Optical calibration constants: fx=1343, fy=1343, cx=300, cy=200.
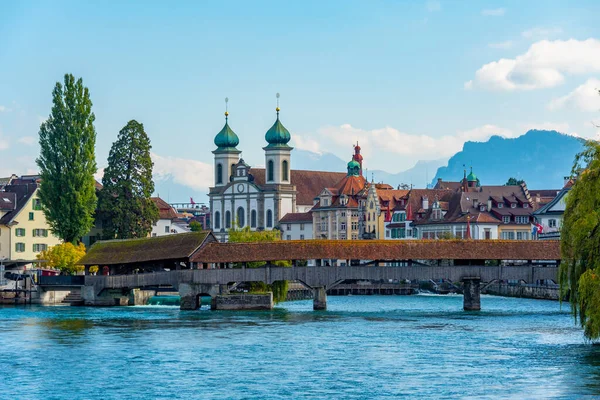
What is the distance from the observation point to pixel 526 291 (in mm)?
92875

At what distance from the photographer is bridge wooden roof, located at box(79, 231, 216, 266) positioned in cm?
7038

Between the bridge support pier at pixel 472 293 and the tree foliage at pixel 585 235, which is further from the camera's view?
the bridge support pier at pixel 472 293

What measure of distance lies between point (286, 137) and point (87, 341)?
9904 cm

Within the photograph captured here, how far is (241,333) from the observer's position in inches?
2037

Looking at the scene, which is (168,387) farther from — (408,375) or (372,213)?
(372,213)

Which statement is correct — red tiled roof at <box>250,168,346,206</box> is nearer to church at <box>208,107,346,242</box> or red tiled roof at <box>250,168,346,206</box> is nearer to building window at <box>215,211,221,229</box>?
church at <box>208,107,346,242</box>

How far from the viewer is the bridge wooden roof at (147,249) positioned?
70375mm

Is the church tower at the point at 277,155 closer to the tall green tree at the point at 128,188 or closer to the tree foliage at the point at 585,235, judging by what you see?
the tall green tree at the point at 128,188

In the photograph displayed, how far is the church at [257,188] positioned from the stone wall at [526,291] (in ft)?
155

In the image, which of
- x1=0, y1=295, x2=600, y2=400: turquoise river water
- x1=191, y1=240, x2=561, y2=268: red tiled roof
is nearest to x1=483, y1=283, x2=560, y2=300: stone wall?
x1=191, y1=240, x2=561, y2=268: red tiled roof

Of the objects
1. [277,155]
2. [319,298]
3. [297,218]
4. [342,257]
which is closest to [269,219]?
[297,218]

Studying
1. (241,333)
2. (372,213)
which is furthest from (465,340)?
(372,213)

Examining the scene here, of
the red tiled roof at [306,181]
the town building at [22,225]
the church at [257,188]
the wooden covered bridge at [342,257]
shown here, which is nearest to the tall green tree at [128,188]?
the town building at [22,225]

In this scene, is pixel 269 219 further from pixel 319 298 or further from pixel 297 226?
pixel 319 298
